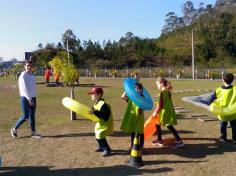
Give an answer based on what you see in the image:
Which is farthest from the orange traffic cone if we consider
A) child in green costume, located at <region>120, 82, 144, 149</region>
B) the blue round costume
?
the blue round costume

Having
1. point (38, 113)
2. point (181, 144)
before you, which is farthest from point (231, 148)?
point (38, 113)

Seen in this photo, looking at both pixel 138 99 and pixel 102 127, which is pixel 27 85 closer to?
pixel 102 127

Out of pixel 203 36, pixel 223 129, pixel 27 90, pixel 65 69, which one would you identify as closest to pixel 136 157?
pixel 223 129

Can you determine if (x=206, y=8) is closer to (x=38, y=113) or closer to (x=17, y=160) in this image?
(x=38, y=113)

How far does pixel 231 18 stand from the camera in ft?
230

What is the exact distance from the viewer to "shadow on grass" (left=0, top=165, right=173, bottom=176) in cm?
700

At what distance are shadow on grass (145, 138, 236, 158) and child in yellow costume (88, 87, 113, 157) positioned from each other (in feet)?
2.95

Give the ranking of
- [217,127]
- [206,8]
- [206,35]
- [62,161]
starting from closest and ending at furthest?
[62,161], [217,127], [206,35], [206,8]

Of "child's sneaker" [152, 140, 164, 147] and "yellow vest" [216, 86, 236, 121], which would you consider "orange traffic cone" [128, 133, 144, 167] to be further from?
"yellow vest" [216, 86, 236, 121]

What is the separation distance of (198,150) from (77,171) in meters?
2.71

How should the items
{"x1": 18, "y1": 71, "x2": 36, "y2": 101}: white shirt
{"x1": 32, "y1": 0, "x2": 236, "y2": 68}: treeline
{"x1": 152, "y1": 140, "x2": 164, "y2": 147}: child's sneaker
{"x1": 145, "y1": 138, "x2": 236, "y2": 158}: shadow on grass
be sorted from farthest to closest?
{"x1": 32, "y1": 0, "x2": 236, "y2": 68}: treeline
{"x1": 18, "y1": 71, "x2": 36, "y2": 101}: white shirt
{"x1": 152, "y1": 140, "x2": 164, "y2": 147}: child's sneaker
{"x1": 145, "y1": 138, "x2": 236, "y2": 158}: shadow on grass

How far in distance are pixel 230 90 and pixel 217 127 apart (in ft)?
7.61

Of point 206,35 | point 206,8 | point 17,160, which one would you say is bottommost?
point 17,160

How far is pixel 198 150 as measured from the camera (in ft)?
27.7
